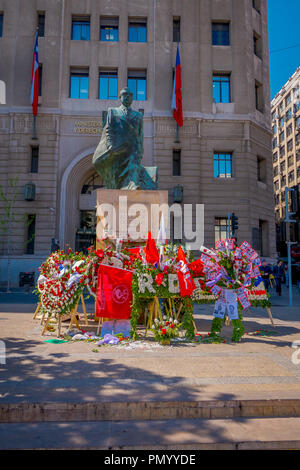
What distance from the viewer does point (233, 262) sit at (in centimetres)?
717

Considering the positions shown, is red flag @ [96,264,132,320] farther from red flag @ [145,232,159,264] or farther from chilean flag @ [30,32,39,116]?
chilean flag @ [30,32,39,116]

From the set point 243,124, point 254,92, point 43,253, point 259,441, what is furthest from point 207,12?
point 259,441

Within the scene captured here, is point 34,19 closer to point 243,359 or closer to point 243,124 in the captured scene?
point 243,124

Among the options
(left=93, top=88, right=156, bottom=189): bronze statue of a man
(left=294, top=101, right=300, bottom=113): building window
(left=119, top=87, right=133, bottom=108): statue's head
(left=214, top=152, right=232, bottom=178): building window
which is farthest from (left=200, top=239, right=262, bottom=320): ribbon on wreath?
(left=294, top=101, right=300, bottom=113): building window

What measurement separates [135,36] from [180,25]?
3.23m

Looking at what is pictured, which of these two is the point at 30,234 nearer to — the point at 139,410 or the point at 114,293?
the point at 114,293

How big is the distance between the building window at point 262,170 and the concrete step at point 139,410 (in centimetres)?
2546

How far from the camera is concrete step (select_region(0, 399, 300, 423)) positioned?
3.67 metres

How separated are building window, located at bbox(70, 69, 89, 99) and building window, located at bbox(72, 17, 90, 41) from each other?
242 centimetres

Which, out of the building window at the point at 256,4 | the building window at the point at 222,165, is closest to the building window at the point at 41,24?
the building window at the point at 222,165

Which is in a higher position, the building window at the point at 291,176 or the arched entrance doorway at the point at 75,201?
the building window at the point at 291,176

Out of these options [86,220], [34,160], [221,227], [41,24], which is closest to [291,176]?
[221,227]

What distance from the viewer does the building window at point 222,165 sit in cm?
2564

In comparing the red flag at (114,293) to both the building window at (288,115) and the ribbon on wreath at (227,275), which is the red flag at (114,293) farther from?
the building window at (288,115)
